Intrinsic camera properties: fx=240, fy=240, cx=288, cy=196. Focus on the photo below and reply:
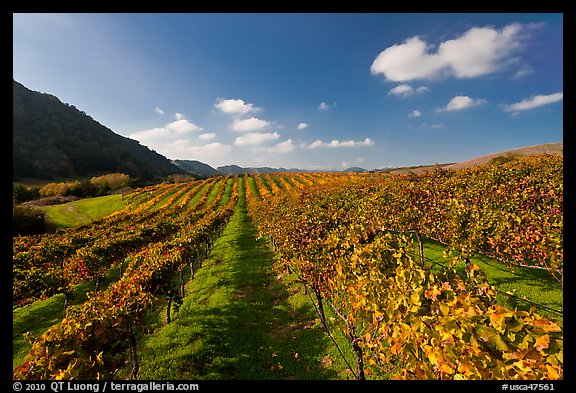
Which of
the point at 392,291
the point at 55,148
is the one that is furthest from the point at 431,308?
the point at 55,148

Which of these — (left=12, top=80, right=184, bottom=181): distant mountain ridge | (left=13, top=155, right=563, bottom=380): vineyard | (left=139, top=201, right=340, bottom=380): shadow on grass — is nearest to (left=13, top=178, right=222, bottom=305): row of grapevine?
(left=13, top=155, right=563, bottom=380): vineyard

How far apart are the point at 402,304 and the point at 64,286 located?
23490 mm

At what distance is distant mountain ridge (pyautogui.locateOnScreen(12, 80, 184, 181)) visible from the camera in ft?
442

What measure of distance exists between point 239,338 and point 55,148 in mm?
208843

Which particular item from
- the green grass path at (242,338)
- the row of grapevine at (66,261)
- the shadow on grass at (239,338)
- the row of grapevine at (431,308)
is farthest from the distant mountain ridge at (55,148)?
the row of grapevine at (431,308)

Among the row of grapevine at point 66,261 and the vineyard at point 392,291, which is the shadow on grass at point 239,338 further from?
the row of grapevine at point 66,261

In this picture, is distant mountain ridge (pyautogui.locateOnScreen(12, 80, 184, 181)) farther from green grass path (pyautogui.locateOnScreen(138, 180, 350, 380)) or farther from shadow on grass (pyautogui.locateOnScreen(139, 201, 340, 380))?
shadow on grass (pyautogui.locateOnScreen(139, 201, 340, 380))

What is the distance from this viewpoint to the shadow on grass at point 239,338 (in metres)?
11.5

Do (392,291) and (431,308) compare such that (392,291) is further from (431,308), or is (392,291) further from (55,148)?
(55,148)

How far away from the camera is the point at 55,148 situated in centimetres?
15588

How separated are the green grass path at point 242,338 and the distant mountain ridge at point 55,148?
168m
